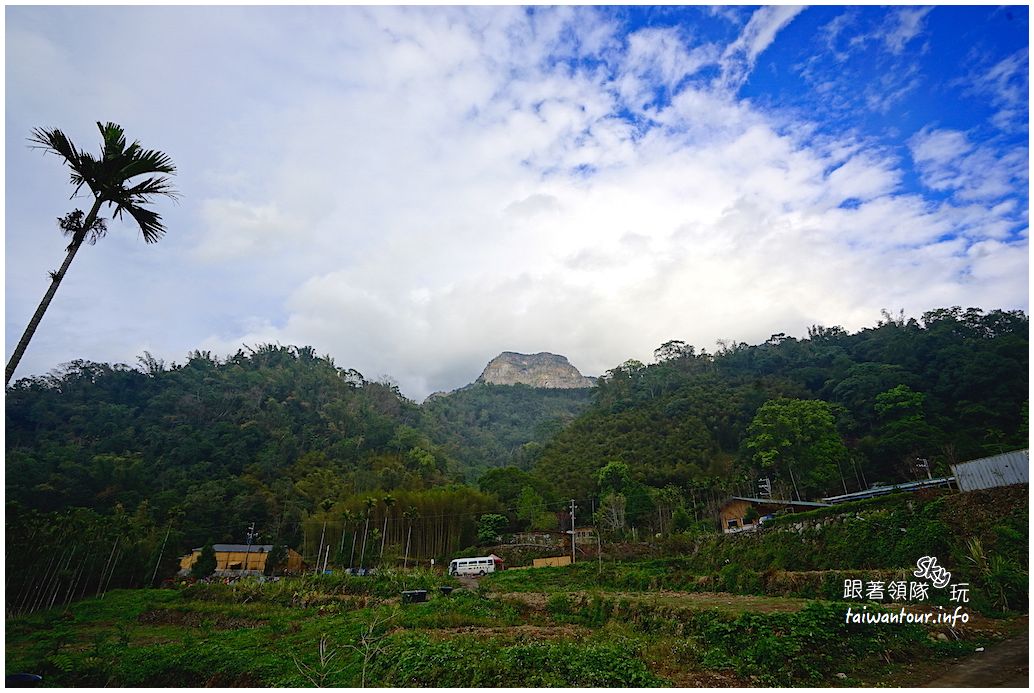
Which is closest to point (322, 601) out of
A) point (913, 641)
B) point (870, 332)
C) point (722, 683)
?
point (722, 683)

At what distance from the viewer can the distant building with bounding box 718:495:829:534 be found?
2933 cm

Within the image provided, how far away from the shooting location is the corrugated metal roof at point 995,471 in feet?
50.7

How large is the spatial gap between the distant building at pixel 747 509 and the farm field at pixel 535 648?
16.0 m

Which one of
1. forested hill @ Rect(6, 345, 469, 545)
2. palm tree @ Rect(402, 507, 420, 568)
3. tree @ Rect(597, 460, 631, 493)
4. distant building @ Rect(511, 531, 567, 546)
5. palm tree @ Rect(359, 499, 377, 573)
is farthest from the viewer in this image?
forested hill @ Rect(6, 345, 469, 545)

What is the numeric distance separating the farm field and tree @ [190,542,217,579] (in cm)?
1990

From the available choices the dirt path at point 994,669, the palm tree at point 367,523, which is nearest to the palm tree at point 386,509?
the palm tree at point 367,523

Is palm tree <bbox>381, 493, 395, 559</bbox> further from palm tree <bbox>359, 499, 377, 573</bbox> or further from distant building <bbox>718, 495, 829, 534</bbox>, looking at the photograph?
distant building <bbox>718, 495, 829, 534</bbox>

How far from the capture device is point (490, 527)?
39719 millimetres

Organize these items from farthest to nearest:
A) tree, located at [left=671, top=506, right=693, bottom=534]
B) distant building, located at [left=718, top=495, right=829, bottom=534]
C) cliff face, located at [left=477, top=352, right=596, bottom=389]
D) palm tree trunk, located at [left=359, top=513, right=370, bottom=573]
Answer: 1. cliff face, located at [left=477, top=352, right=596, bottom=389]
2. palm tree trunk, located at [left=359, top=513, right=370, bottom=573]
3. tree, located at [left=671, top=506, right=693, bottom=534]
4. distant building, located at [left=718, top=495, right=829, bottom=534]

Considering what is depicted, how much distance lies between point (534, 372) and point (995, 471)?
164291mm

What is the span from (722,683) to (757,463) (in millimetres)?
41151

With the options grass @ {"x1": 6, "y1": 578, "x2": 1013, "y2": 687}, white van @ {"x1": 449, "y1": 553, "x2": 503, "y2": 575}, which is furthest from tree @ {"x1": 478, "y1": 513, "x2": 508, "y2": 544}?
grass @ {"x1": 6, "y1": 578, "x2": 1013, "y2": 687}

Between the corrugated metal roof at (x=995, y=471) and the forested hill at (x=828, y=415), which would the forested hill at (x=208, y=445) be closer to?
the forested hill at (x=828, y=415)

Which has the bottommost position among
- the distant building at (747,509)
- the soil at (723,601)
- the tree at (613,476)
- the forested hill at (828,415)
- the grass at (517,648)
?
the grass at (517,648)
